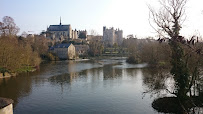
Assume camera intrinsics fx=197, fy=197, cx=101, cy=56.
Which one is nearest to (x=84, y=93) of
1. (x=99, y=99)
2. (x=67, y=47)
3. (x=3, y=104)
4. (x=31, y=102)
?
(x=99, y=99)

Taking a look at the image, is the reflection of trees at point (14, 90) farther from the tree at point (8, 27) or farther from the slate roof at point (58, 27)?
the slate roof at point (58, 27)

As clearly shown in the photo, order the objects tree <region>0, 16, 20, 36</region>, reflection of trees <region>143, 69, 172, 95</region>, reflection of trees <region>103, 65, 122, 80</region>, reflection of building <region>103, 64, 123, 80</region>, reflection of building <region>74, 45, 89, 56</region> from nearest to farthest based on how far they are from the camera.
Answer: reflection of trees <region>143, 69, 172, 95</region> < reflection of trees <region>103, 65, 122, 80</region> < reflection of building <region>103, 64, 123, 80</region> < tree <region>0, 16, 20, 36</region> < reflection of building <region>74, 45, 89, 56</region>

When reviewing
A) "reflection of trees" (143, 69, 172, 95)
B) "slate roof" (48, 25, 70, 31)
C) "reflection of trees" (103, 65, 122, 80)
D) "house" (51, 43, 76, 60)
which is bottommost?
"reflection of trees" (103, 65, 122, 80)

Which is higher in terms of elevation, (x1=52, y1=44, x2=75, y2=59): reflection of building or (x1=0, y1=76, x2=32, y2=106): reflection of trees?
(x1=52, y1=44, x2=75, y2=59): reflection of building

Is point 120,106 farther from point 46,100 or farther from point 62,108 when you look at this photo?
point 46,100

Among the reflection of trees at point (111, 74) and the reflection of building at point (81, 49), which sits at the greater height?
the reflection of building at point (81, 49)

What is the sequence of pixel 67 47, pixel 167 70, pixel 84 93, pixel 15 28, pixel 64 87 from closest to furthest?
pixel 167 70 < pixel 84 93 < pixel 64 87 < pixel 15 28 < pixel 67 47

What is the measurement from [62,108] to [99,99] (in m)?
3.43

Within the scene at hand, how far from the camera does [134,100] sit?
16.4 metres

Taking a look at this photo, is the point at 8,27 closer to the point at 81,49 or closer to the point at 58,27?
the point at 81,49

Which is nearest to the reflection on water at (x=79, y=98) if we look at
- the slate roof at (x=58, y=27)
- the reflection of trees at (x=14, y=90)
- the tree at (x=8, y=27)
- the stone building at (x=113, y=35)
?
the reflection of trees at (x=14, y=90)

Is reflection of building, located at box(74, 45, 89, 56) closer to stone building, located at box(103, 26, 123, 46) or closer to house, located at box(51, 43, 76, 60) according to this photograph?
house, located at box(51, 43, 76, 60)

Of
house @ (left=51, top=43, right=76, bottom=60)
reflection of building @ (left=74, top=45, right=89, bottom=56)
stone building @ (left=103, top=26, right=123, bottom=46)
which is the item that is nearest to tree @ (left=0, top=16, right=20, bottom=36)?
house @ (left=51, top=43, right=76, bottom=60)

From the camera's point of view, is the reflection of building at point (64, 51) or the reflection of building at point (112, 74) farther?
the reflection of building at point (64, 51)
